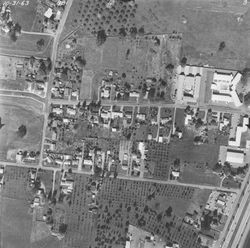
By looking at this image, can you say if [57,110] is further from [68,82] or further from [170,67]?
[170,67]

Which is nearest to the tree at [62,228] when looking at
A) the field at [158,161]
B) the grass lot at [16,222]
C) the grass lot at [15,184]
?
the grass lot at [16,222]

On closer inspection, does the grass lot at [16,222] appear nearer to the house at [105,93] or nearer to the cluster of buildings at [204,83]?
the house at [105,93]

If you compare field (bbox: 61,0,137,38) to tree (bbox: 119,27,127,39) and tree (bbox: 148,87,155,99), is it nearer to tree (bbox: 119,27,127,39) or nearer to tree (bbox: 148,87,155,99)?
tree (bbox: 119,27,127,39)

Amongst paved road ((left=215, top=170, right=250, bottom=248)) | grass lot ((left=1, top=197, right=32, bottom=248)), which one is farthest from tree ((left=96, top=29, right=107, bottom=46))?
paved road ((left=215, top=170, right=250, bottom=248))

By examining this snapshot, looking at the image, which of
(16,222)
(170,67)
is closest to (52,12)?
(170,67)

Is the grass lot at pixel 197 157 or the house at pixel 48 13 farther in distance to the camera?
the house at pixel 48 13

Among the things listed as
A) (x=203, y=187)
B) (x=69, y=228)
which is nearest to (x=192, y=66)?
(x=203, y=187)

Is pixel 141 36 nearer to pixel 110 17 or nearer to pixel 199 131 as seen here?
pixel 110 17
